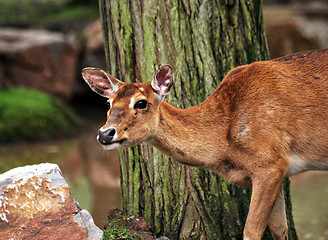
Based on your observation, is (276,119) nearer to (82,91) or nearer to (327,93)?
(327,93)

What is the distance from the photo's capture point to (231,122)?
16.2 ft

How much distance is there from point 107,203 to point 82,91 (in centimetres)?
880

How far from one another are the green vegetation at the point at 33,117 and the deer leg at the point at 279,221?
9.06m

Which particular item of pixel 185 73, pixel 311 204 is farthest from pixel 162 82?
pixel 311 204

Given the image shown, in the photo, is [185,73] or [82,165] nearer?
[185,73]

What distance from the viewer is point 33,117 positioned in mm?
13672

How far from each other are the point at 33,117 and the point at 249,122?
972 cm

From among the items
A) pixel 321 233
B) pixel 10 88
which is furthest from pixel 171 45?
pixel 10 88

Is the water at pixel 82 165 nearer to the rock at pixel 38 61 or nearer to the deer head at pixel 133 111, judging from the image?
the rock at pixel 38 61

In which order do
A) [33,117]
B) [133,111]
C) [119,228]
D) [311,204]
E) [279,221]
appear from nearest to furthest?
[133,111] < [279,221] < [119,228] < [311,204] < [33,117]

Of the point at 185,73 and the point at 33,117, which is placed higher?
the point at 185,73

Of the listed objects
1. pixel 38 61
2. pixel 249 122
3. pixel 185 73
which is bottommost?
pixel 38 61

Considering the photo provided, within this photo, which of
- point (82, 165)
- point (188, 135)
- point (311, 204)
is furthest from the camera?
point (82, 165)

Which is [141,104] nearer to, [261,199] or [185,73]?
[185,73]
